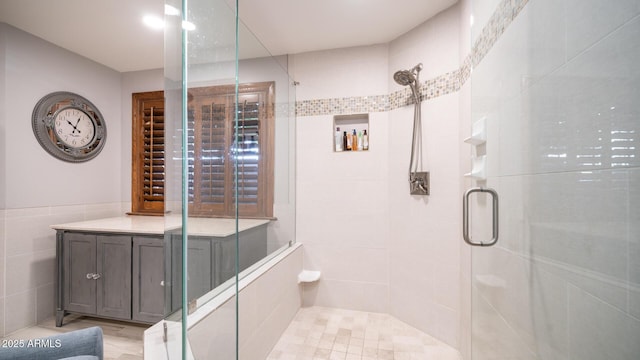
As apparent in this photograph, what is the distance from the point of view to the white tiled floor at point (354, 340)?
1.76 meters

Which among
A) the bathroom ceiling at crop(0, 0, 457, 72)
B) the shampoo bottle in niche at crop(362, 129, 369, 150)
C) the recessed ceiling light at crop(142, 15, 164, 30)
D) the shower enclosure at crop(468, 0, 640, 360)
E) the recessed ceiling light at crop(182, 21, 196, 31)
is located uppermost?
the recessed ceiling light at crop(142, 15, 164, 30)

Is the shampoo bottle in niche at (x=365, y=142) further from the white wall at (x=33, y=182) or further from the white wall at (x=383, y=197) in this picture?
the white wall at (x=33, y=182)

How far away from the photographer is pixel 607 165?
52 cm

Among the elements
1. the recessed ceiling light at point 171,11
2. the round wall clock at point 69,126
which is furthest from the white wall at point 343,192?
the round wall clock at point 69,126

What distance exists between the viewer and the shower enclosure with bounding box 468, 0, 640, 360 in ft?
1.60

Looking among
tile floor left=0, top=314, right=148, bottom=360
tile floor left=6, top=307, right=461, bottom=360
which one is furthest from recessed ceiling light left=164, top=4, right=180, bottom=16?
tile floor left=0, top=314, right=148, bottom=360

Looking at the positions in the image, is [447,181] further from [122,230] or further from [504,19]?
[122,230]

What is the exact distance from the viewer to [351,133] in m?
2.43

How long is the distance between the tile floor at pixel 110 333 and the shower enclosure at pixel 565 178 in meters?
2.32

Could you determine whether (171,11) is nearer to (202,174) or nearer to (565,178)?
(202,174)

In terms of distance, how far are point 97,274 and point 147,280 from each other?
1.47 feet

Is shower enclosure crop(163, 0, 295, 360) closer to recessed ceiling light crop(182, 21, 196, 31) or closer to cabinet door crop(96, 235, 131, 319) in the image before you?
recessed ceiling light crop(182, 21, 196, 31)

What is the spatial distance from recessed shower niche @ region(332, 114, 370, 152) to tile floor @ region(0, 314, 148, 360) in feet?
7.21

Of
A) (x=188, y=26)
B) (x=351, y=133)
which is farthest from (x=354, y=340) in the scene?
(x=188, y=26)
